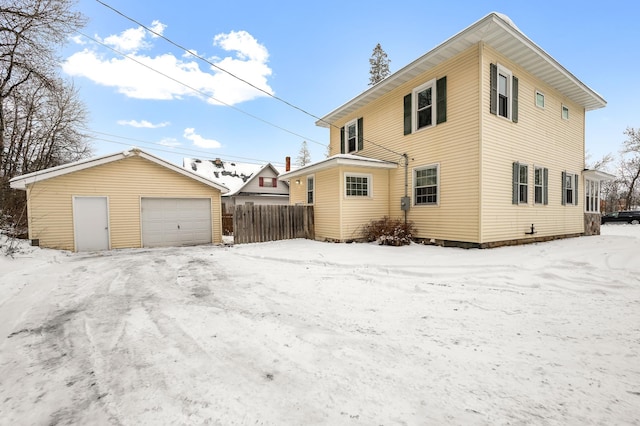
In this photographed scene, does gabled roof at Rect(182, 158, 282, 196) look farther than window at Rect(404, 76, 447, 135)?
Yes

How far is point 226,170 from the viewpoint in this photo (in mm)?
28266

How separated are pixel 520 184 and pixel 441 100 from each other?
4.41m

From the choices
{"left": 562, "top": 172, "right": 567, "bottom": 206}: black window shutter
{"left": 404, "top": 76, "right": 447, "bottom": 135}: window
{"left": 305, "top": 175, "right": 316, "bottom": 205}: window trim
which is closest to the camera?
{"left": 404, "top": 76, "right": 447, "bottom": 135}: window

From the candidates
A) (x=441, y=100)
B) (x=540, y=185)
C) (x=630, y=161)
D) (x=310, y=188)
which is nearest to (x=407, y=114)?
(x=441, y=100)

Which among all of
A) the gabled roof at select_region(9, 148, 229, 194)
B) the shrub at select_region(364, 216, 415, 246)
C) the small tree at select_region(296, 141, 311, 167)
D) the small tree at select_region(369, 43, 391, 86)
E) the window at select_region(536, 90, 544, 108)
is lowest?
the shrub at select_region(364, 216, 415, 246)

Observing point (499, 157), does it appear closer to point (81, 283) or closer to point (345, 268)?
point (345, 268)

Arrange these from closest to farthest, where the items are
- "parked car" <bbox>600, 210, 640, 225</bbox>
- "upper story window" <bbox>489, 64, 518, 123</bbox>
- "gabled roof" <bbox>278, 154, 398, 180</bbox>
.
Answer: "upper story window" <bbox>489, 64, 518, 123</bbox>, "gabled roof" <bbox>278, 154, 398, 180</bbox>, "parked car" <bbox>600, 210, 640, 225</bbox>

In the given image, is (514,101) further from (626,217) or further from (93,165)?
(626,217)

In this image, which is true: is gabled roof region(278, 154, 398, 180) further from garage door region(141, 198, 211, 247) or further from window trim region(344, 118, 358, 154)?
garage door region(141, 198, 211, 247)

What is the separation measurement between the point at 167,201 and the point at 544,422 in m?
13.1

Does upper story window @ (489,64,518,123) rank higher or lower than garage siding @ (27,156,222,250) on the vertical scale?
higher

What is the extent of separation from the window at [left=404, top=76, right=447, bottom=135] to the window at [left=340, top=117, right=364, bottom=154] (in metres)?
3.10

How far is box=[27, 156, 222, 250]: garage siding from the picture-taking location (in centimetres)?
923

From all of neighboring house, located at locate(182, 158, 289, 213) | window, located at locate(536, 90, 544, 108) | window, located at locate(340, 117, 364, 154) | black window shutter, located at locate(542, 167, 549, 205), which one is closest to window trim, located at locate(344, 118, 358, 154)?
window, located at locate(340, 117, 364, 154)
